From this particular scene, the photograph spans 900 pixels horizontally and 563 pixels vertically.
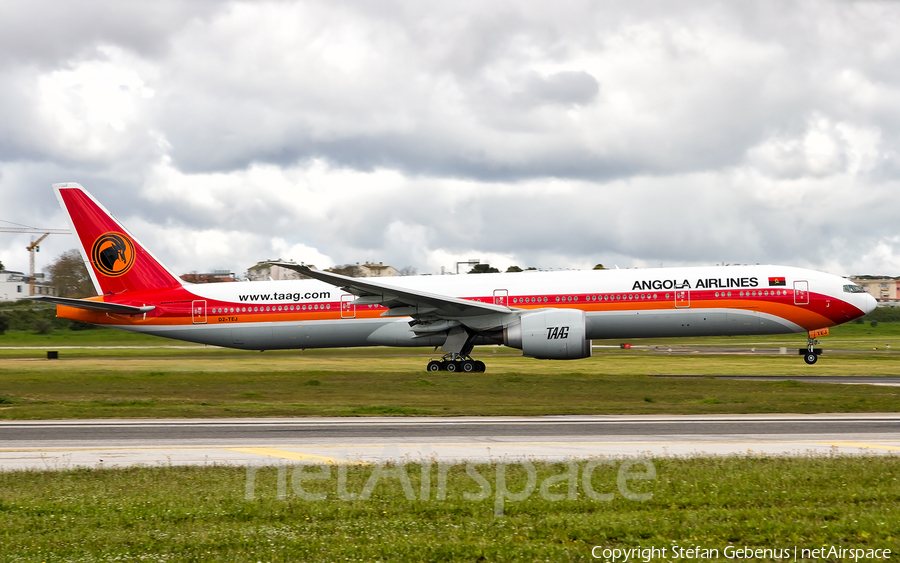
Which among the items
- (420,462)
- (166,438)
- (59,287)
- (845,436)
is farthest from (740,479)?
(59,287)

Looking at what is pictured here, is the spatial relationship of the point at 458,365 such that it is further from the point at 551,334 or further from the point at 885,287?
the point at 885,287

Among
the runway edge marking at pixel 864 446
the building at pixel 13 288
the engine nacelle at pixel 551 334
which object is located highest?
the building at pixel 13 288

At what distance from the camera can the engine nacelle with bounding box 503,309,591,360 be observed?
2741 centimetres

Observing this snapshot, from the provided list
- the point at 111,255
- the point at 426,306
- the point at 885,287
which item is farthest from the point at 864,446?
the point at 885,287

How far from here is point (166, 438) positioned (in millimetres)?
13828

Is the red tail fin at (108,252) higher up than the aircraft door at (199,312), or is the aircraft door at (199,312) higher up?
the red tail fin at (108,252)

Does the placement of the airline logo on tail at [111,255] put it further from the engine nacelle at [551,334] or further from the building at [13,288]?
the building at [13,288]

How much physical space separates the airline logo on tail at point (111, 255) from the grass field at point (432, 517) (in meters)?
23.8

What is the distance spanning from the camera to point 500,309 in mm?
28047

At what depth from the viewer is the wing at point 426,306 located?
1073 inches

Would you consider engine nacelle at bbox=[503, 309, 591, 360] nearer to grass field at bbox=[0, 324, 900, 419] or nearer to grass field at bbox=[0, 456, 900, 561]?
grass field at bbox=[0, 324, 900, 419]

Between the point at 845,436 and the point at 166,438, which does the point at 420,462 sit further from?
the point at 845,436

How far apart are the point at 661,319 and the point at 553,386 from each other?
22.9ft

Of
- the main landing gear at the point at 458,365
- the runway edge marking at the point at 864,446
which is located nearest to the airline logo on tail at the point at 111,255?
the main landing gear at the point at 458,365
